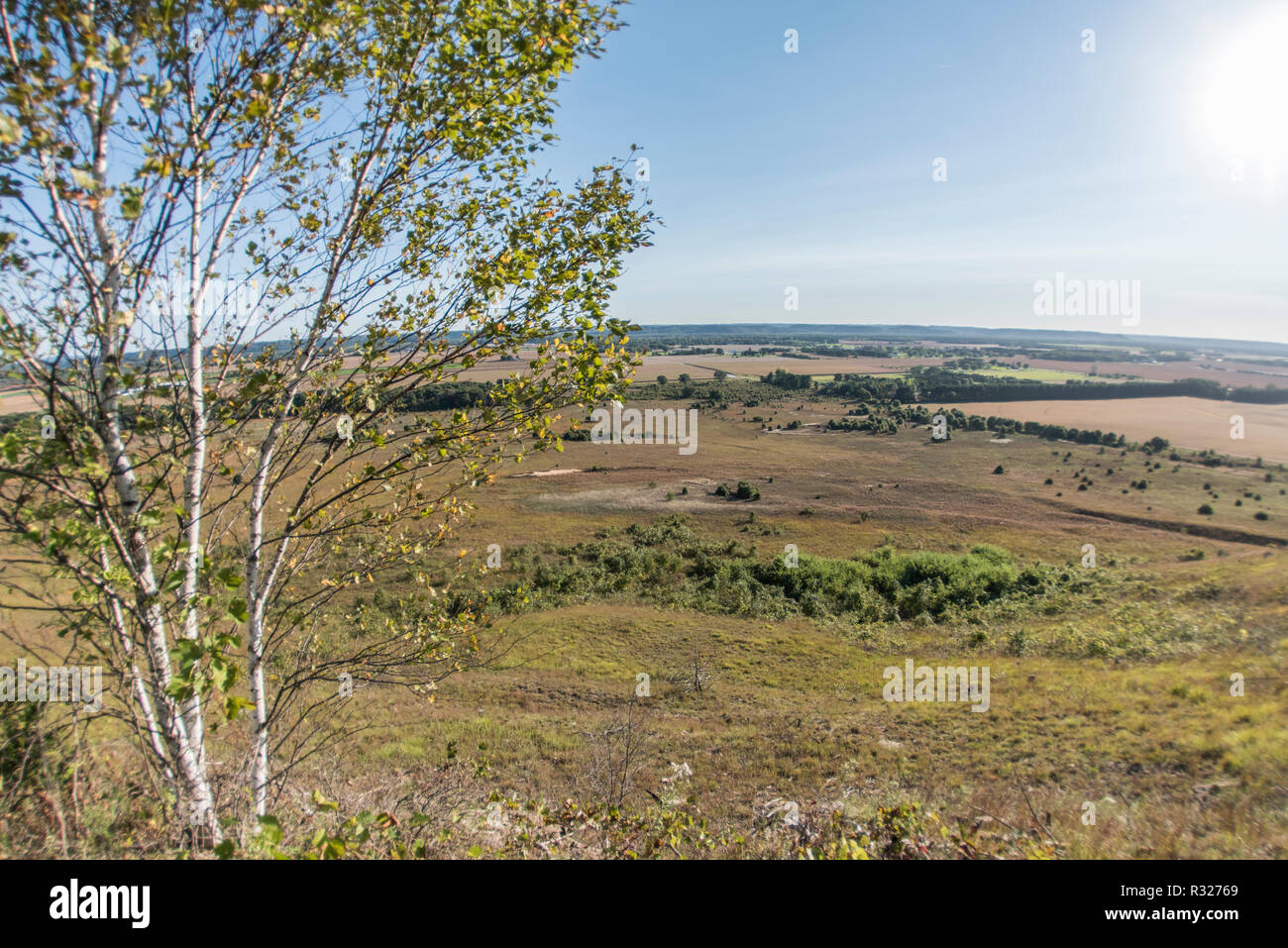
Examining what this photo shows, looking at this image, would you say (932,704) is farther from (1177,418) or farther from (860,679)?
(1177,418)

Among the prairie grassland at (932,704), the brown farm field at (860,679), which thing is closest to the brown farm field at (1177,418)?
the brown farm field at (860,679)

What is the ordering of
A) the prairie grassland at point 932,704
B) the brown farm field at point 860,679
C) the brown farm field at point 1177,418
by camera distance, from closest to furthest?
the brown farm field at point 860,679 → the prairie grassland at point 932,704 → the brown farm field at point 1177,418

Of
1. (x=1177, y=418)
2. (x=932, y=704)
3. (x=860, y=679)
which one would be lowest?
(x=860, y=679)

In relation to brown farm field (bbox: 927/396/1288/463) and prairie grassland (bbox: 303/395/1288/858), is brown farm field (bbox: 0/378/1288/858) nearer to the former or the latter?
prairie grassland (bbox: 303/395/1288/858)

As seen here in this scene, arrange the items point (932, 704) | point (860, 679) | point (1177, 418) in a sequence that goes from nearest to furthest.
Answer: point (932, 704)
point (860, 679)
point (1177, 418)

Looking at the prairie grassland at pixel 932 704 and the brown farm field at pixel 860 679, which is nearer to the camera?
the brown farm field at pixel 860 679

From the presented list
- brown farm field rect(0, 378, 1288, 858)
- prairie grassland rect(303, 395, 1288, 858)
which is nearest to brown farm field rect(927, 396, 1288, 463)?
brown farm field rect(0, 378, 1288, 858)

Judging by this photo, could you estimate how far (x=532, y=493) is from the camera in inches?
2226

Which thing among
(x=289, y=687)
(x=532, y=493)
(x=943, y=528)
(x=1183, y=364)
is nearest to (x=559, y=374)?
(x=289, y=687)

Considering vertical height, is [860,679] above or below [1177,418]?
below

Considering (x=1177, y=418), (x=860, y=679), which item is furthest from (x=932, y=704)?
(x=1177, y=418)

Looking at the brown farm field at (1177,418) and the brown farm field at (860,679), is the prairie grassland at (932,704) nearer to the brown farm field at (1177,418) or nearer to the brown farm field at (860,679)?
the brown farm field at (860,679)

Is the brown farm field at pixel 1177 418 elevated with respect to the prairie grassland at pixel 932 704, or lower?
elevated
